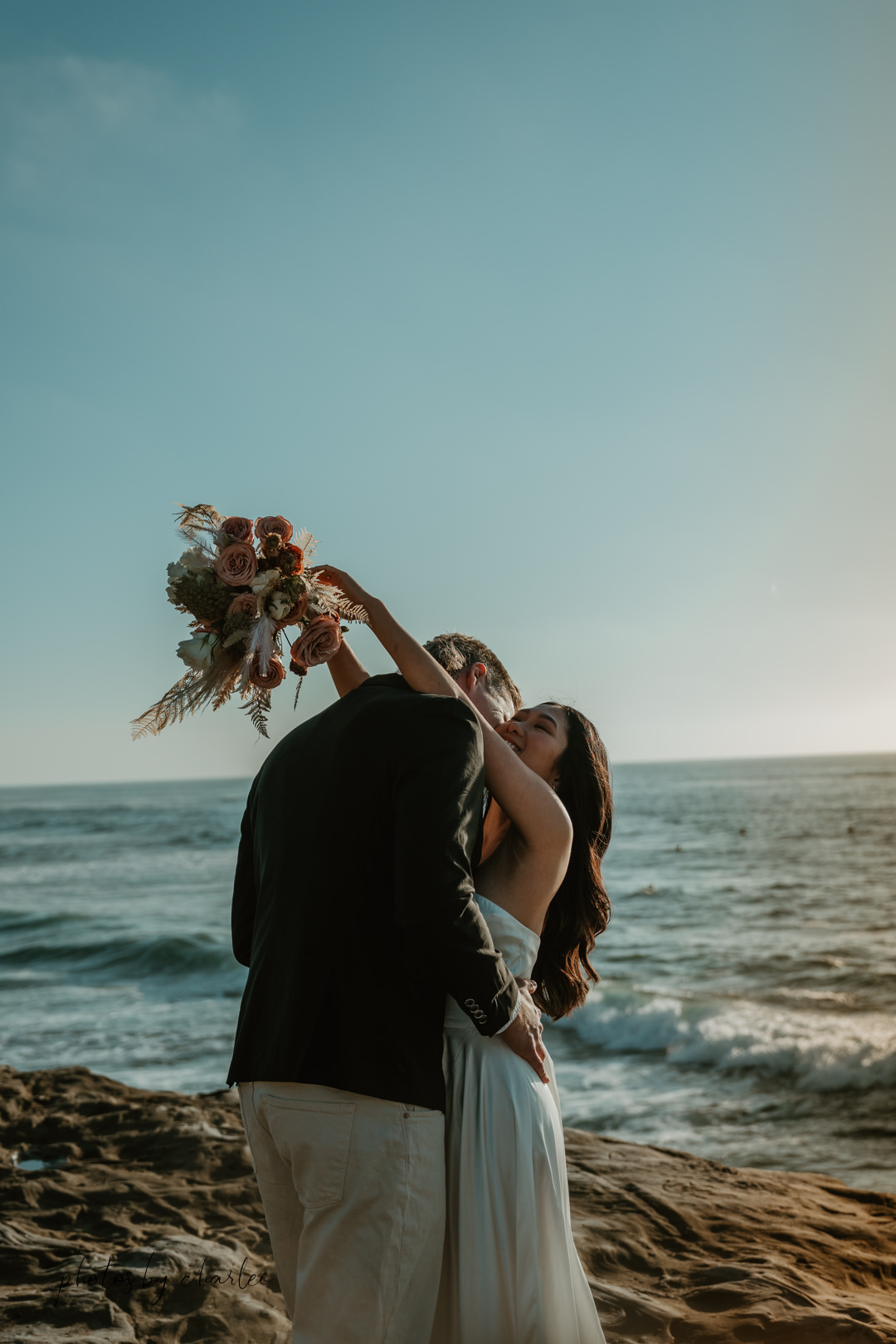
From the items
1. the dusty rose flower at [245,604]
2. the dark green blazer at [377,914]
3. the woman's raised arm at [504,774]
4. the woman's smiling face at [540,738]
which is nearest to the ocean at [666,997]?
the dark green blazer at [377,914]

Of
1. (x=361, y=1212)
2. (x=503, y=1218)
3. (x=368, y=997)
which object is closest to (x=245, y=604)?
(x=368, y=997)

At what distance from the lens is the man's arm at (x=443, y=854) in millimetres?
2143

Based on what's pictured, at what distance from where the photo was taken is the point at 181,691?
2641 millimetres

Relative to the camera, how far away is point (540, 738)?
10.5ft

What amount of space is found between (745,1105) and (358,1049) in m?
7.42

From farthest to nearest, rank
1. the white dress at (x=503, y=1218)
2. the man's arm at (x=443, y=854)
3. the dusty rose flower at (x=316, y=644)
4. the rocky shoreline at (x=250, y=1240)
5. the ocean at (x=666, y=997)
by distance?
1. the ocean at (x=666, y=997)
2. the rocky shoreline at (x=250, y=1240)
3. the dusty rose flower at (x=316, y=644)
4. the white dress at (x=503, y=1218)
5. the man's arm at (x=443, y=854)

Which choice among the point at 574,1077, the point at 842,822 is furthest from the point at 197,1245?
the point at 842,822

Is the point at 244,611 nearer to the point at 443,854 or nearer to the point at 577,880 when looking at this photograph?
the point at 443,854

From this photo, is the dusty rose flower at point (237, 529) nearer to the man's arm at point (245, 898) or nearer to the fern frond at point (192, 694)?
the fern frond at point (192, 694)

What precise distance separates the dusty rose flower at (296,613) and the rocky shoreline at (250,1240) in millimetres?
2855

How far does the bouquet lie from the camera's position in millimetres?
2518

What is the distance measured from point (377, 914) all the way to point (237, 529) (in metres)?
1.08

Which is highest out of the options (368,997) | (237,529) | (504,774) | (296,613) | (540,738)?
(237,529)

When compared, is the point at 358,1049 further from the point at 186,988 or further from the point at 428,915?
the point at 186,988
